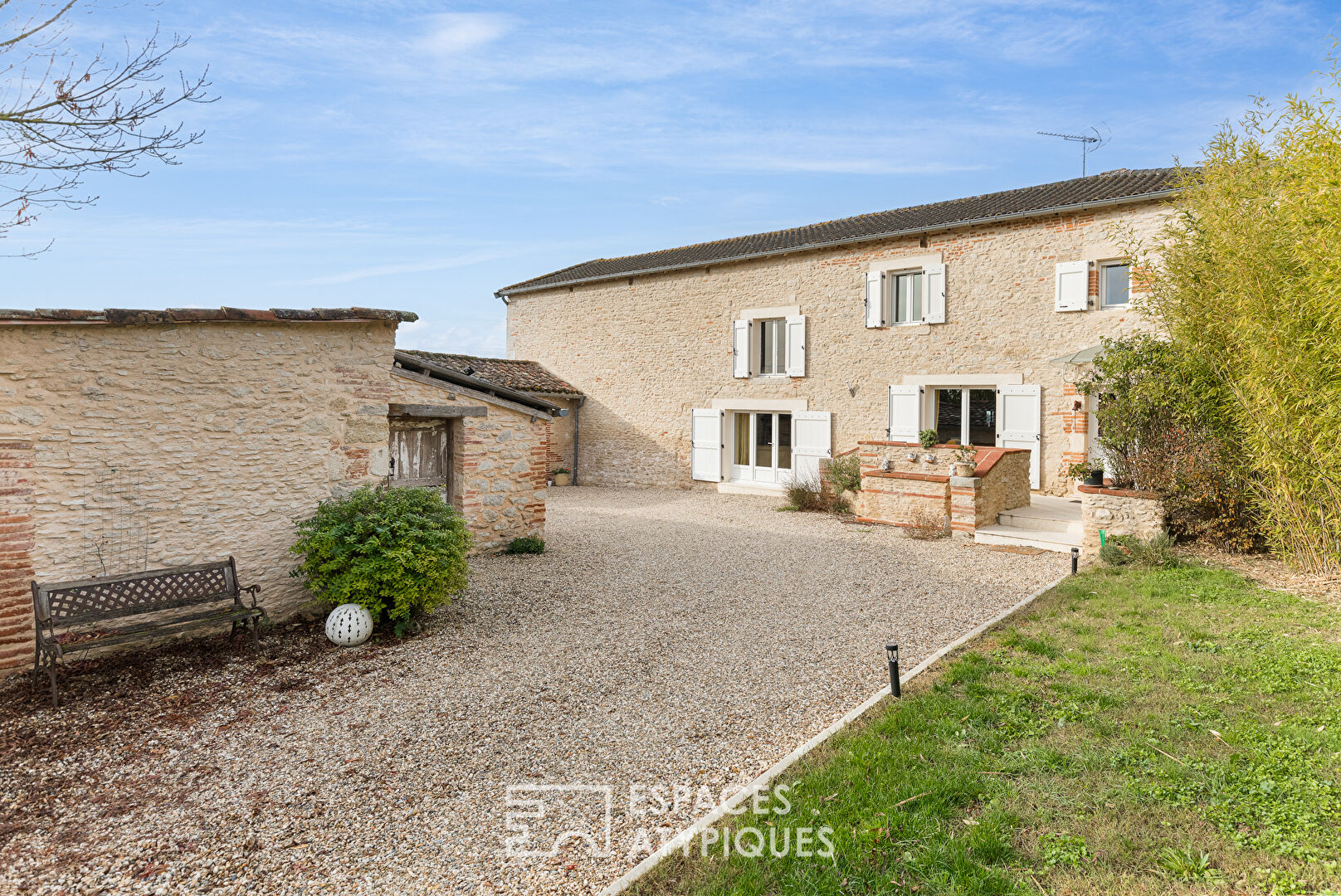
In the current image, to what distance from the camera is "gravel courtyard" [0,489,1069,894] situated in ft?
8.92

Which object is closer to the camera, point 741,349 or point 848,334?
point 848,334

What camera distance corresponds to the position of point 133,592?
4.77 m

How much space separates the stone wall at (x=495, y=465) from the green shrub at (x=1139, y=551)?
6.57m

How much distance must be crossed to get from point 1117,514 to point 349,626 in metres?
7.97

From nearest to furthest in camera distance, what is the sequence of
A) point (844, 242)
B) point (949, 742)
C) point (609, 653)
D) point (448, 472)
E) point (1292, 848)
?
point (1292, 848) → point (949, 742) → point (609, 653) → point (448, 472) → point (844, 242)

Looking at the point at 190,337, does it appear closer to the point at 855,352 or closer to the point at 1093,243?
the point at 855,352

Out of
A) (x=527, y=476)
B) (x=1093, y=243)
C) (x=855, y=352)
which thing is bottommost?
(x=527, y=476)

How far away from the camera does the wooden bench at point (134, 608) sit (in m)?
4.38

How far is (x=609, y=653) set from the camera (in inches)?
199

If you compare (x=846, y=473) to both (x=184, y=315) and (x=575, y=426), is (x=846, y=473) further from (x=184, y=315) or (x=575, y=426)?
(x=184, y=315)

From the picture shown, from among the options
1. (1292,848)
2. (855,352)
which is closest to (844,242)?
(855,352)

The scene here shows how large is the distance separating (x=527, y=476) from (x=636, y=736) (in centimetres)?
514

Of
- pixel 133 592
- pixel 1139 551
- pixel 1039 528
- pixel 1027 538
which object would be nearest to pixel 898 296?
pixel 1039 528

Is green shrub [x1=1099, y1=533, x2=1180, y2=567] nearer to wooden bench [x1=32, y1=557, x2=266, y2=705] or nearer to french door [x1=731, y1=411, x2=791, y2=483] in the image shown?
french door [x1=731, y1=411, x2=791, y2=483]
